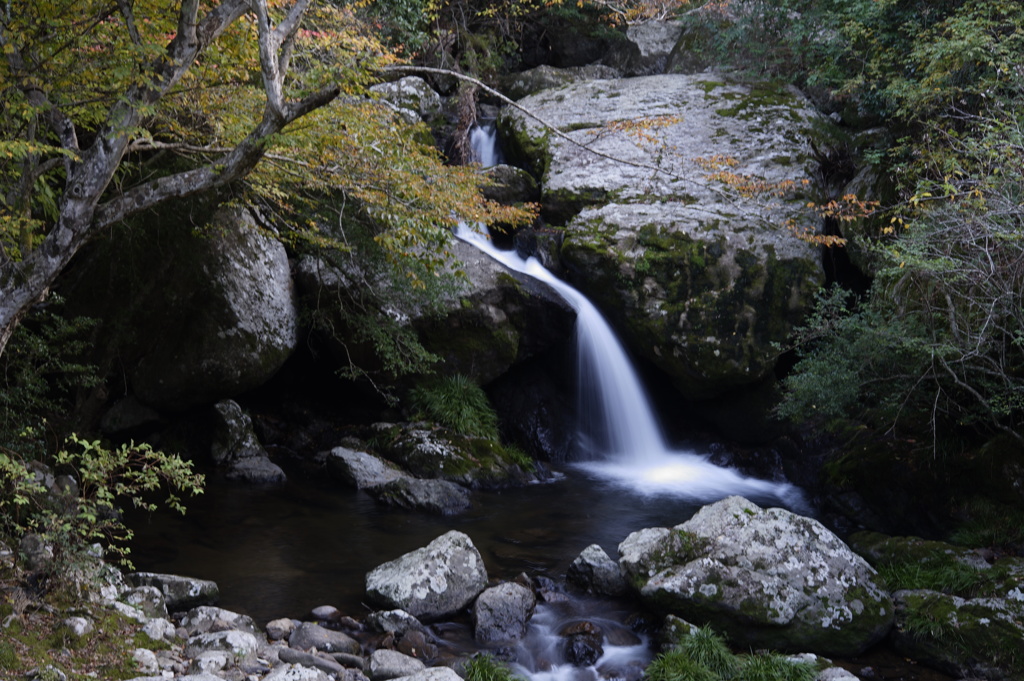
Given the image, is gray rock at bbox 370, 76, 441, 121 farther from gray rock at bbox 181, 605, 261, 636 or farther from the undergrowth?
the undergrowth

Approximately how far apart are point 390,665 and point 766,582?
2.99 meters

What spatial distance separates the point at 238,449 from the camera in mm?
9812

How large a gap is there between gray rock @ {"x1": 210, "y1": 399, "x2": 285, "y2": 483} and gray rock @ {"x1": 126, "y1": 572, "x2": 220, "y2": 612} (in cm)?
361

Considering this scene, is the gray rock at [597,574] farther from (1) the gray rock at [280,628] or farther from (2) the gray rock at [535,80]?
(2) the gray rock at [535,80]

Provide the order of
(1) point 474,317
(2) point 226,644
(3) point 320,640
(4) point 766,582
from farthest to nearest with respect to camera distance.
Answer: (1) point 474,317 → (4) point 766,582 → (3) point 320,640 → (2) point 226,644

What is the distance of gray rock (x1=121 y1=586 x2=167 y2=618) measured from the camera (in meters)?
5.09

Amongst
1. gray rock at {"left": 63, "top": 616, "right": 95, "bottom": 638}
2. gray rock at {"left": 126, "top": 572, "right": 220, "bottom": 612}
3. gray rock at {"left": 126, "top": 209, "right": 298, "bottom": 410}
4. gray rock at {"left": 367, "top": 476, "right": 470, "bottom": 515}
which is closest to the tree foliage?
gray rock at {"left": 126, "top": 209, "right": 298, "bottom": 410}

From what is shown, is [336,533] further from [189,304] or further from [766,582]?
[766,582]

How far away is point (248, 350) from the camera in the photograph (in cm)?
942

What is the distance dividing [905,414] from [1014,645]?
11.0 ft

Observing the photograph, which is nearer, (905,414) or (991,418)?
(991,418)

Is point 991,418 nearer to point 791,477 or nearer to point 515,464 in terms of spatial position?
point 791,477

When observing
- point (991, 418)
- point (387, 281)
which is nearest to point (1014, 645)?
point (991, 418)

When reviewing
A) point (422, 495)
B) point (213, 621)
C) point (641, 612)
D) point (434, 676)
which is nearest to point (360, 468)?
point (422, 495)
